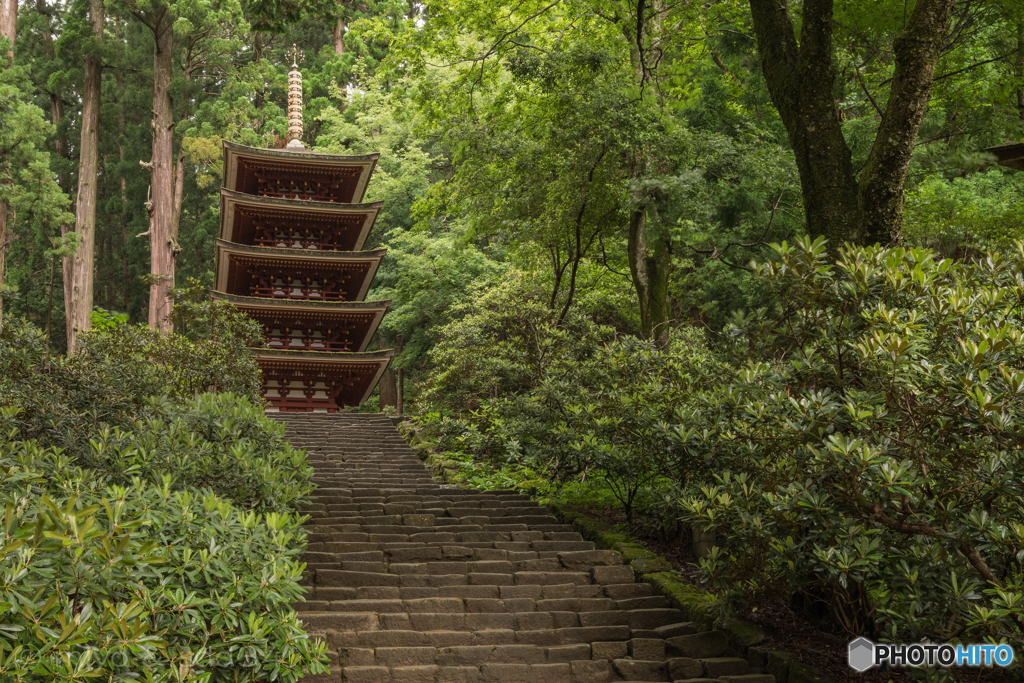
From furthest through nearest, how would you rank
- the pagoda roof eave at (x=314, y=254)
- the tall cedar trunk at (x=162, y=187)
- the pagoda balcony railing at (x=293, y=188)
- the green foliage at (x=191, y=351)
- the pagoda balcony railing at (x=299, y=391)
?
the tall cedar trunk at (x=162, y=187), the pagoda balcony railing at (x=293, y=188), the pagoda balcony railing at (x=299, y=391), the pagoda roof eave at (x=314, y=254), the green foliage at (x=191, y=351)

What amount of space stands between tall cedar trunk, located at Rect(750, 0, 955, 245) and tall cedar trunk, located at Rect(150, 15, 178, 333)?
18.6 m

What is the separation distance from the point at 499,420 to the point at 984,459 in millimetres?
7924

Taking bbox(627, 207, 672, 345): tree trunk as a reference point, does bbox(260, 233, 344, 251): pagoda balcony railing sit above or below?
above

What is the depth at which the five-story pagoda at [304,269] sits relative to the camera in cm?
1778

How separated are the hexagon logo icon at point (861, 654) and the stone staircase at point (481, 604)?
19.3 inches

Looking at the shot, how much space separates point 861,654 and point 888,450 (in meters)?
1.30

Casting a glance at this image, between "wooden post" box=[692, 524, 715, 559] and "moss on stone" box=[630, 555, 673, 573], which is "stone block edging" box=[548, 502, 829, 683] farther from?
"wooden post" box=[692, 524, 715, 559]

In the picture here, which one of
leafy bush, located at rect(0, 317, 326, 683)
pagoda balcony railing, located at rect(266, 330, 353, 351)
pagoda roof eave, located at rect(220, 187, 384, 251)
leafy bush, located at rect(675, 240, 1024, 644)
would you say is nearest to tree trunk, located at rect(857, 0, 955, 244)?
leafy bush, located at rect(675, 240, 1024, 644)

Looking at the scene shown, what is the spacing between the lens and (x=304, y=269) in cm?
1898

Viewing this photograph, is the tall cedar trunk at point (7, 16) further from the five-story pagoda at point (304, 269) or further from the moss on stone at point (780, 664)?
the moss on stone at point (780, 664)

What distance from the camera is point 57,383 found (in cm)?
656

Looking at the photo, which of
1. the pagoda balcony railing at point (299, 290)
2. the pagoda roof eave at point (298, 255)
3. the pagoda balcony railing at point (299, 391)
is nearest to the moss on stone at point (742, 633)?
the pagoda roof eave at point (298, 255)

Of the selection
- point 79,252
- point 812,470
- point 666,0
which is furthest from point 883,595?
point 79,252

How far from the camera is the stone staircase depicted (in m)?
4.71
